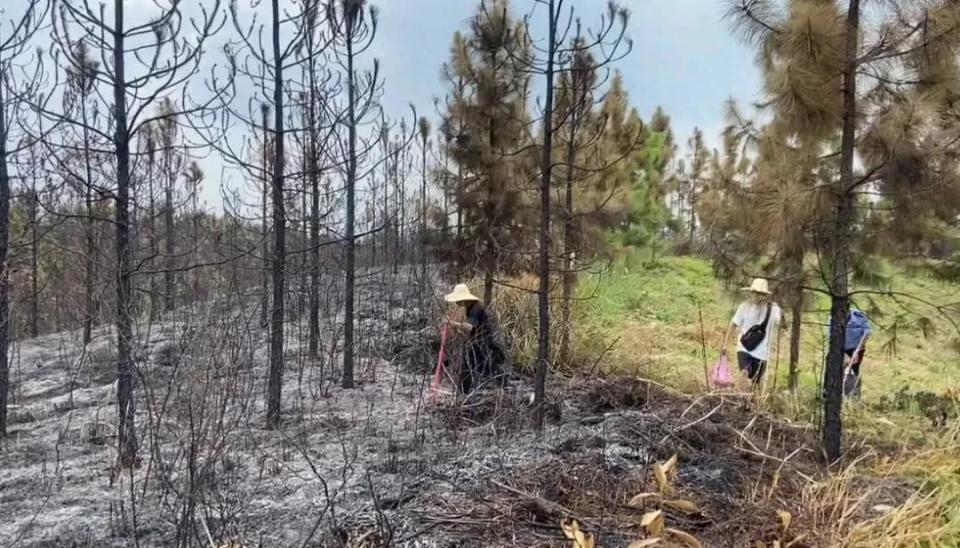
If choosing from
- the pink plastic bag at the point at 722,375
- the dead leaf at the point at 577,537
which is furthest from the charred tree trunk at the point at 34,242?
the pink plastic bag at the point at 722,375

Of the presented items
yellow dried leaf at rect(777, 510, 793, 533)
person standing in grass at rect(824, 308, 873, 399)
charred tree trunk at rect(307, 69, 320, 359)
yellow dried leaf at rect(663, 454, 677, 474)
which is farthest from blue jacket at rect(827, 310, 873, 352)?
charred tree trunk at rect(307, 69, 320, 359)

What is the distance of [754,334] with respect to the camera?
260 inches

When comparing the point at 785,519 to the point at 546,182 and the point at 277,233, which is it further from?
the point at 277,233

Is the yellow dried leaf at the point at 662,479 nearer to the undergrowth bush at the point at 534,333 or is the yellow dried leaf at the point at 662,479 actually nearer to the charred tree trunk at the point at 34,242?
the undergrowth bush at the point at 534,333

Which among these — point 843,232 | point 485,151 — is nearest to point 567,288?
point 485,151

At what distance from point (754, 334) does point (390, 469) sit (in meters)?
3.83

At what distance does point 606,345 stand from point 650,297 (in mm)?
6849

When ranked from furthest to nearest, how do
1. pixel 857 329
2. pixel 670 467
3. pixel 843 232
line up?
pixel 857 329, pixel 843 232, pixel 670 467

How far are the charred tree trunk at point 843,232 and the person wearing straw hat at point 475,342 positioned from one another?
283 cm

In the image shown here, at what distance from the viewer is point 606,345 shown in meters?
8.54

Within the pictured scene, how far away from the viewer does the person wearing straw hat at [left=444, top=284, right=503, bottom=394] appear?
6379mm

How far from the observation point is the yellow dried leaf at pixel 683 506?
3.61 meters

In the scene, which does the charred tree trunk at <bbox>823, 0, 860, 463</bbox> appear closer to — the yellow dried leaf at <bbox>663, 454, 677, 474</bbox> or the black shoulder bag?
the yellow dried leaf at <bbox>663, 454, 677, 474</bbox>

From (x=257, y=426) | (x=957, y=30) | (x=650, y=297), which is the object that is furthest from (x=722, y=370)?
(x=650, y=297)
